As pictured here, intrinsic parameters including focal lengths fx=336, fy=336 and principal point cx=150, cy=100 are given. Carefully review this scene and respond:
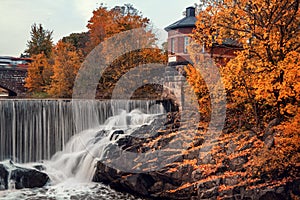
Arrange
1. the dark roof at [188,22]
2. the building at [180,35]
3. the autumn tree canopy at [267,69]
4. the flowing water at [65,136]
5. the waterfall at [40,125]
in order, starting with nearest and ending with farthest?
the autumn tree canopy at [267,69] → the flowing water at [65,136] → the waterfall at [40,125] → the building at [180,35] → the dark roof at [188,22]

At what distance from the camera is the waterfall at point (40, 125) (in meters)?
16.8

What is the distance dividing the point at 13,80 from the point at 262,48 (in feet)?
81.3

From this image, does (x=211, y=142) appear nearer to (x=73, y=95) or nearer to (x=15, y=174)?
(x=15, y=174)

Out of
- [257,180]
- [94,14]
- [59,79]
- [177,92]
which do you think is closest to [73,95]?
[59,79]

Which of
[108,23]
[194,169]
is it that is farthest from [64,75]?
[194,169]

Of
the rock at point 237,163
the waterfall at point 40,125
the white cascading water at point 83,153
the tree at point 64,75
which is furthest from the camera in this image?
the tree at point 64,75

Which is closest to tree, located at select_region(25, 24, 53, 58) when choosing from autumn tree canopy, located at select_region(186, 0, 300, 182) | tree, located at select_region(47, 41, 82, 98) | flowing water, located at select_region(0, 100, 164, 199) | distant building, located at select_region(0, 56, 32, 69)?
distant building, located at select_region(0, 56, 32, 69)

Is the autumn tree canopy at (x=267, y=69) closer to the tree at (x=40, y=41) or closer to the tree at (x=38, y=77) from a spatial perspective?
the tree at (x=38, y=77)

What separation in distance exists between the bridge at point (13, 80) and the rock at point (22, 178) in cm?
1585

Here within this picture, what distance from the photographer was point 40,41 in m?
35.2

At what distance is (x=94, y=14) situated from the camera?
3291cm

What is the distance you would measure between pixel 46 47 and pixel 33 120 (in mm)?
19053

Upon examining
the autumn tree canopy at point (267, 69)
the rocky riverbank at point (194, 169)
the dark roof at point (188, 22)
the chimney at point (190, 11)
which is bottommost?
the rocky riverbank at point (194, 169)

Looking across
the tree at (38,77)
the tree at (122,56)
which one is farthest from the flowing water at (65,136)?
the tree at (38,77)
